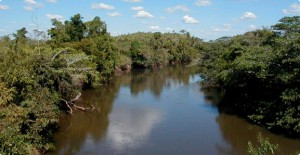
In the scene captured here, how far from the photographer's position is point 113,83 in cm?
3725

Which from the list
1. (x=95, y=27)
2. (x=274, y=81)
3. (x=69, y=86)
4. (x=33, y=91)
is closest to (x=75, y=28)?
(x=95, y=27)

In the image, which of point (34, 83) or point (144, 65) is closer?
point (34, 83)

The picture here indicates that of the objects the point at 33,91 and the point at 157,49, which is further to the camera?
the point at 157,49

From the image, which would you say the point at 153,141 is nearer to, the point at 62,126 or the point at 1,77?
the point at 62,126

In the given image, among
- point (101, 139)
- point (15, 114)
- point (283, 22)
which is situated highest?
point (283, 22)

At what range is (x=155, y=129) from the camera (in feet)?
64.4

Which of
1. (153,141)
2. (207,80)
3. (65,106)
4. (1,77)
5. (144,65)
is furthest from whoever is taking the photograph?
(144,65)

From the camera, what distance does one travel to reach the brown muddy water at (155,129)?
54.1 feet

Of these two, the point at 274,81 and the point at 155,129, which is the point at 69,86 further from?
the point at 274,81

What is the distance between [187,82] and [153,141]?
74.5 feet

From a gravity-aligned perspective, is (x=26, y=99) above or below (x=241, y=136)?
above

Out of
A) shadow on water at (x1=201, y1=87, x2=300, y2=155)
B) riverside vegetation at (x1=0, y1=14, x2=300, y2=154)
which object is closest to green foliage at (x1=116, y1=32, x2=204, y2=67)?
riverside vegetation at (x1=0, y1=14, x2=300, y2=154)

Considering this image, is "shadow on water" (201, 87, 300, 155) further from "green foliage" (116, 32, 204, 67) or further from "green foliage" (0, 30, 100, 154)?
"green foliage" (116, 32, 204, 67)

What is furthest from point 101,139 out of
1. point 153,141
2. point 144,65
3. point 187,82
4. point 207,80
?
point 144,65
